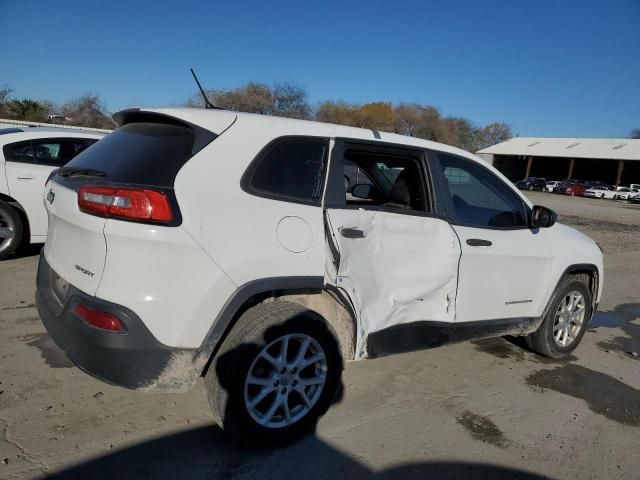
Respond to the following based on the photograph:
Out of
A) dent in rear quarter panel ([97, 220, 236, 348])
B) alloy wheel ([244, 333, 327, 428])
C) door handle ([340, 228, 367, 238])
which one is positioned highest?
door handle ([340, 228, 367, 238])

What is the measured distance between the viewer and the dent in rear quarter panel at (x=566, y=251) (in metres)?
4.26

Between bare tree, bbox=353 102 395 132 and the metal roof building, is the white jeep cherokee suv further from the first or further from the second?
bare tree, bbox=353 102 395 132

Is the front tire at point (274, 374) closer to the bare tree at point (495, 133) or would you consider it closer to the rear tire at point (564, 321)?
the rear tire at point (564, 321)

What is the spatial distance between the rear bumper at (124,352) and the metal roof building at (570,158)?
2342 inches

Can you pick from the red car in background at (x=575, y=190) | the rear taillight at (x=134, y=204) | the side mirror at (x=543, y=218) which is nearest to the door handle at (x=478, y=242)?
the side mirror at (x=543, y=218)

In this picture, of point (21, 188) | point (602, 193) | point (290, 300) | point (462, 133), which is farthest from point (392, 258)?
point (462, 133)

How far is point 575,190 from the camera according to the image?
48.6 metres

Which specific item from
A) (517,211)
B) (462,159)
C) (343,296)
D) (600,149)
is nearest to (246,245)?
(343,296)

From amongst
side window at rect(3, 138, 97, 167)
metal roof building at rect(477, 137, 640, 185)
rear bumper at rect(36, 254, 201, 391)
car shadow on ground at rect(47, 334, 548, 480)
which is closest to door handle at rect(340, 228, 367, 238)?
car shadow on ground at rect(47, 334, 548, 480)

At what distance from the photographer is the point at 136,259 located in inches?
94.3

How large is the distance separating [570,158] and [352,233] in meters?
63.0

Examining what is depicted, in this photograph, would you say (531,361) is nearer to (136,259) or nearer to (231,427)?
(231,427)

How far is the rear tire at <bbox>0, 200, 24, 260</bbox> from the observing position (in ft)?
20.0

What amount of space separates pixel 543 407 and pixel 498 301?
82 centimetres
